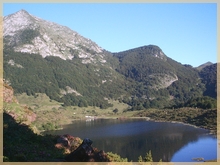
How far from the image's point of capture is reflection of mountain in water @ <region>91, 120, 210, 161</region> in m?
85.1

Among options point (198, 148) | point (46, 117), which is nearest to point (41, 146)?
point (198, 148)

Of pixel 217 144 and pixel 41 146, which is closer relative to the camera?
pixel 41 146

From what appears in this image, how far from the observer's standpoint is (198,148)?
299ft

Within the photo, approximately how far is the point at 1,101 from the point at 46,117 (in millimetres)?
136934

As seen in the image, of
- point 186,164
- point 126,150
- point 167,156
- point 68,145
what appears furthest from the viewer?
point 126,150

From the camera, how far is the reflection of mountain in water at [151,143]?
279 feet

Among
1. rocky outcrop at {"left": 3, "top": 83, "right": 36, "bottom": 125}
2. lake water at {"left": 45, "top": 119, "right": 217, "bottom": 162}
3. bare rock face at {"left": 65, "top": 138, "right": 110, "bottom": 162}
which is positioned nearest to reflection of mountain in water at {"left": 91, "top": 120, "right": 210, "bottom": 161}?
lake water at {"left": 45, "top": 119, "right": 217, "bottom": 162}

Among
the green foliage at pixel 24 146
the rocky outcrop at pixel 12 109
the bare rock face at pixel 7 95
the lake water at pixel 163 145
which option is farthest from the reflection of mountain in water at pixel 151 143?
the green foliage at pixel 24 146

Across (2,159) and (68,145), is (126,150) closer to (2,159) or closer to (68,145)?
(68,145)

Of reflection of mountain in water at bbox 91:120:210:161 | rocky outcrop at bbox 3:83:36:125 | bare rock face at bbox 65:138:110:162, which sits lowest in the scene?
reflection of mountain in water at bbox 91:120:210:161

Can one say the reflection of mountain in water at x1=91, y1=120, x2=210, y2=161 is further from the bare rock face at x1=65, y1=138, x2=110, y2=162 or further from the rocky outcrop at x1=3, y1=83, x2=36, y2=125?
the bare rock face at x1=65, y1=138, x2=110, y2=162

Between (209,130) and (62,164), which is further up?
(62,164)

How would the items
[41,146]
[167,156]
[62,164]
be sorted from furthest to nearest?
[167,156]
[41,146]
[62,164]

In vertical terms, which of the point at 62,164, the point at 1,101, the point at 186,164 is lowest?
the point at 186,164
